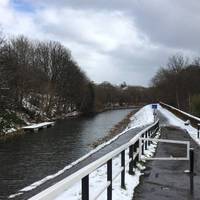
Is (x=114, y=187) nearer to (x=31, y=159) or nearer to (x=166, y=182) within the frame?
(x=166, y=182)

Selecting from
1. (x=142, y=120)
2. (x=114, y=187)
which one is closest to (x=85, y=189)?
(x=114, y=187)

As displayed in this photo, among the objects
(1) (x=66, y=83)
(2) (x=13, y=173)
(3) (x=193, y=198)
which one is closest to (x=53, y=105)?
(1) (x=66, y=83)

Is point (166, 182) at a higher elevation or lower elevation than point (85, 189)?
lower

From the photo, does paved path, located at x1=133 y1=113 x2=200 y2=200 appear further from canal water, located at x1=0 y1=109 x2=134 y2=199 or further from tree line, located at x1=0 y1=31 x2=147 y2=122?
tree line, located at x1=0 y1=31 x2=147 y2=122

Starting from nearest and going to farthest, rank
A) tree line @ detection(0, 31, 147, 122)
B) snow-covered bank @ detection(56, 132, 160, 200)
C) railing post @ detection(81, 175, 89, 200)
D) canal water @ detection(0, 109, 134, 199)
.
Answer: railing post @ detection(81, 175, 89, 200) → snow-covered bank @ detection(56, 132, 160, 200) → canal water @ detection(0, 109, 134, 199) → tree line @ detection(0, 31, 147, 122)

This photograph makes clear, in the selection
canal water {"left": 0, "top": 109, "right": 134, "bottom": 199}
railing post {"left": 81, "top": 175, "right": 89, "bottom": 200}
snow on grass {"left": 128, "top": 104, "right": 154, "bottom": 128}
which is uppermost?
railing post {"left": 81, "top": 175, "right": 89, "bottom": 200}

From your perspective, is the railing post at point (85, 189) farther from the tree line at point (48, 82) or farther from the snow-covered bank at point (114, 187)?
the tree line at point (48, 82)

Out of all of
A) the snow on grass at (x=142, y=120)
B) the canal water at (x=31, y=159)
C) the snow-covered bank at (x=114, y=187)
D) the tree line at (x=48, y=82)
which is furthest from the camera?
the tree line at (x=48, y=82)

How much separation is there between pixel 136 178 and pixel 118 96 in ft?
548

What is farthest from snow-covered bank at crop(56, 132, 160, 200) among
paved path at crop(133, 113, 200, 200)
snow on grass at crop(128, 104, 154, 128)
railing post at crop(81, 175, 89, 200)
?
snow on grass at crop(128, 104, 154, 128)

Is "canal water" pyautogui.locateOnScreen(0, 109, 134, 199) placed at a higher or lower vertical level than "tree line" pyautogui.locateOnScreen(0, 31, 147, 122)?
lower

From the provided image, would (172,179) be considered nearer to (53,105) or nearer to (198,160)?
(198,160)

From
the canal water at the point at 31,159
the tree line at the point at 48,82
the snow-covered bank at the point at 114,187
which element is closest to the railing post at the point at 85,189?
the snow-covered bank at the point at 114,187

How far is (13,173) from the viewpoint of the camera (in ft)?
67.4
